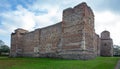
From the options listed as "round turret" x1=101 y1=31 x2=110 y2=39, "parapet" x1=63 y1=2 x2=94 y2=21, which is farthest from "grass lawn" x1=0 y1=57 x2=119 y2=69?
"round turret" x1=101 y1=31 x2=110 y2=39

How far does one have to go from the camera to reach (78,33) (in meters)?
22.1

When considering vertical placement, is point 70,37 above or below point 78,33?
below

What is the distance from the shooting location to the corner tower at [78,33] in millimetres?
21359

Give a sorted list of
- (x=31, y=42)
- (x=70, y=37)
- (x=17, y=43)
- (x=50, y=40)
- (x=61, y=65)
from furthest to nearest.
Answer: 1. (x=17, y=43)
2. (x=31, y=42)
3. (x=50, y=40)
4. (x=70, y=37)
5. (x=61, y=65)

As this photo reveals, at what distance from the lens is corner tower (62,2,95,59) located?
841 inches

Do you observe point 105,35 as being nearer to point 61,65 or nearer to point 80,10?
point 80,10

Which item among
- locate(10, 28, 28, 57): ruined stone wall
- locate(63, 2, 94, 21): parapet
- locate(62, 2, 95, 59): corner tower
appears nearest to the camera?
locate(62, 2, 95, 59): corner tower

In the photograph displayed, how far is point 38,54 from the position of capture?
107 ft

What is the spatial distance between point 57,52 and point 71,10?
25.3ft

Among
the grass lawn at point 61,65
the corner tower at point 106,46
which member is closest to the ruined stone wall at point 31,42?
the grass lawn at point 61,65

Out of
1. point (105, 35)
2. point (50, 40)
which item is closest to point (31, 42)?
point (50, 40)

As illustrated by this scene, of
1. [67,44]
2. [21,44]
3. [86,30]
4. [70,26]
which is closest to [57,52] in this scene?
[67,44]

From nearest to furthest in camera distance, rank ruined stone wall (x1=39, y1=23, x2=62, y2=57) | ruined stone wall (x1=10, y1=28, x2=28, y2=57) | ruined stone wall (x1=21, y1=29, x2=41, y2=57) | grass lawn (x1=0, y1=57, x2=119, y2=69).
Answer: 1. grass lawn (x1=0, y1=57, x2=119, y2=69)
2. ruined stone wall (x1=39, y1=23, x2=62, y2=57)
3. ruined stone wall (x1=21, y1=29, x2=41, y2=57)
4. ruined stone wall (x1=10, y1=28, x2=28, y2=57)

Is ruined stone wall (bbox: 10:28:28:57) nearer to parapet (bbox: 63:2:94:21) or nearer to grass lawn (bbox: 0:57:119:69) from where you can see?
parapet (bbox: 63:2:94:21)
